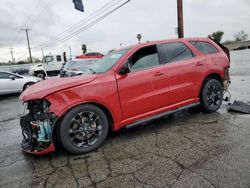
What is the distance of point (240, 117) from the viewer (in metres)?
4.85

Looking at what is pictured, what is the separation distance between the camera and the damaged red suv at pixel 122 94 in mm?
3490

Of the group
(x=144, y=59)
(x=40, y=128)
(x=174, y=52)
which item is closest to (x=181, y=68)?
(x=174, y=52)

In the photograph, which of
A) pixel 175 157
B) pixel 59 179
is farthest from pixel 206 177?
pixel 59 179

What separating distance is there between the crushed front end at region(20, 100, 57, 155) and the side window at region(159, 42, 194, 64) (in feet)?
8.02

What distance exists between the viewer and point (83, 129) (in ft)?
12.1

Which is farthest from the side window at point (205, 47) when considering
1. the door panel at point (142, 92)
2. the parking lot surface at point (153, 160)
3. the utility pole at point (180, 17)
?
the utility pole at point (180, 17)

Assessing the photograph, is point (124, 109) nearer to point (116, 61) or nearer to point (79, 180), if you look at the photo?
point (116, 61)

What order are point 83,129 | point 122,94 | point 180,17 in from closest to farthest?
point 83,129, point 122,94, point 180,17

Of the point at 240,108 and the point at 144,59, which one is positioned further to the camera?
the point at 240,108

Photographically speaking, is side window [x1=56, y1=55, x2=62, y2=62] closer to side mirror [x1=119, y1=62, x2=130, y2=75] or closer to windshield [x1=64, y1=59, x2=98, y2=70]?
windshield [x1=64, y1=59, x2=98, y2=70]

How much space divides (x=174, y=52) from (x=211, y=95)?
142cm

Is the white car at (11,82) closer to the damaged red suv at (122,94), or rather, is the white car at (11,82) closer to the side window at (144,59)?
the damaged red suv at (122,94)

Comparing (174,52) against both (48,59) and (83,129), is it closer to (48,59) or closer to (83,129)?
(83,129)

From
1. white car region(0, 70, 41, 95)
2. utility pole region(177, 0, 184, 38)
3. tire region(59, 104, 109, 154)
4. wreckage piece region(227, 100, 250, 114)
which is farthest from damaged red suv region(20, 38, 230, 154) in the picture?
white car region(0, 70, 41, 95)
